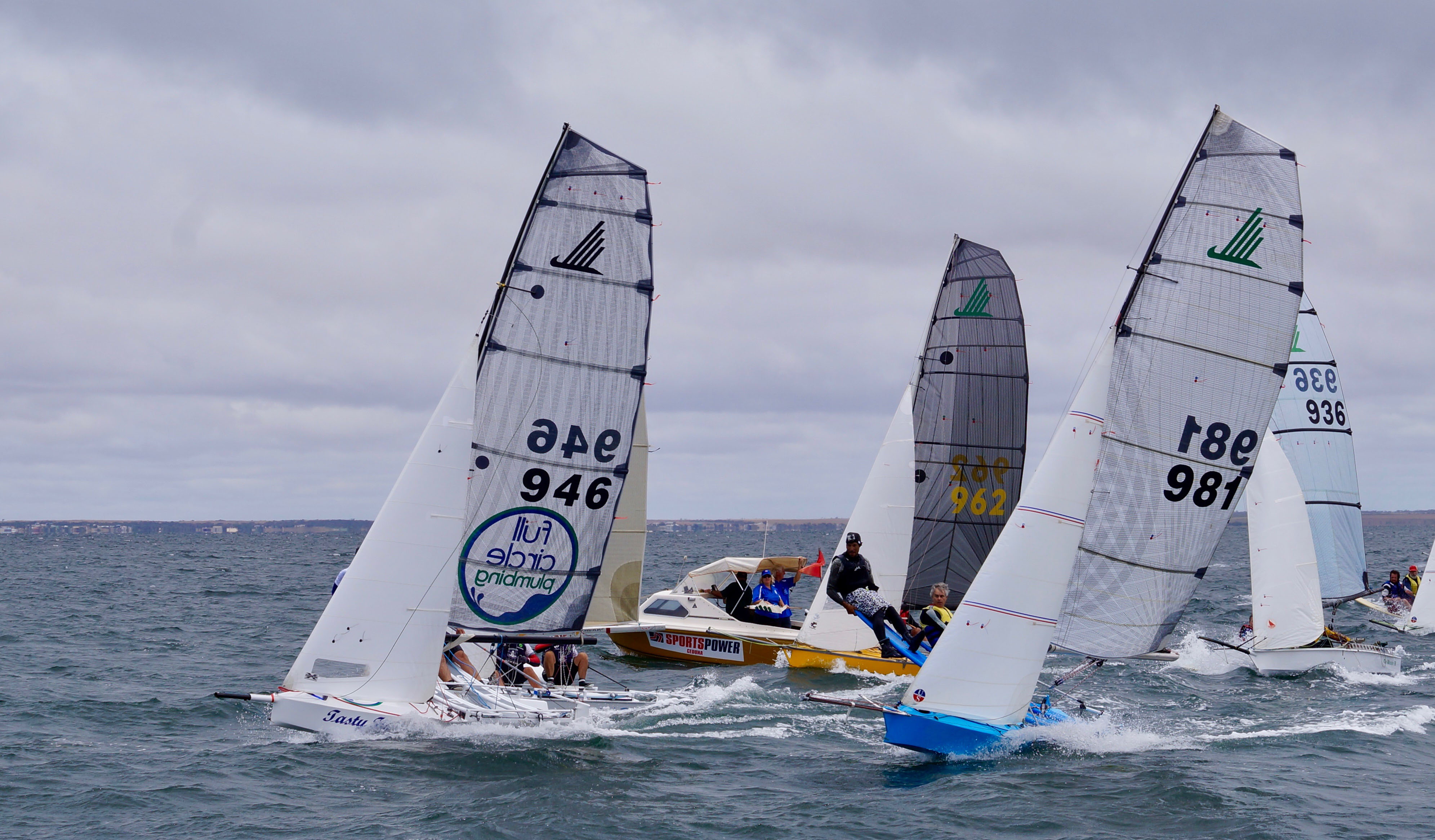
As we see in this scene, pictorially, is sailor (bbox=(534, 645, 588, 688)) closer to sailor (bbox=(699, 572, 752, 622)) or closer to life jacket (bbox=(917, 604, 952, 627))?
life jacket (bbox=(917, 604, 952, 627))

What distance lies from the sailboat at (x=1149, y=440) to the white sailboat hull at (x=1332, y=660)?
914 centimetres

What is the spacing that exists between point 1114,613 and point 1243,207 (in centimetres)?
520

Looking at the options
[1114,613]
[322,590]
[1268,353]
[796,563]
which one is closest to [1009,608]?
[1114,613]

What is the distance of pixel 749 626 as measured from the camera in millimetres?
24188

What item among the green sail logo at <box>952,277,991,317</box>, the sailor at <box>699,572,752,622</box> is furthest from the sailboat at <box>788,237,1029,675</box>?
the sailor at <box>699,572,752,622</box>

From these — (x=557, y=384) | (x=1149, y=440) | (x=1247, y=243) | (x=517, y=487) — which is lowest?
(x=517, y=487)

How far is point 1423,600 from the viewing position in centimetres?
3152

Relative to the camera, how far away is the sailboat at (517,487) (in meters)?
14.4

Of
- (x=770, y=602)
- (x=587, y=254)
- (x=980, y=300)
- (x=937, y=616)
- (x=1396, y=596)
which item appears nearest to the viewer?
(x=587, y=254)

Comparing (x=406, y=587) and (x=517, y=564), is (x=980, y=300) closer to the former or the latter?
(x=517, y=564)

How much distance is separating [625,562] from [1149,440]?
946 centimetres

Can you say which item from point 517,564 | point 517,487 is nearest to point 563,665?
point 517,564

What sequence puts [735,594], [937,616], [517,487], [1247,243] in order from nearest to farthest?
[1247,243] → [517,487] → [937,616] → [735,594]

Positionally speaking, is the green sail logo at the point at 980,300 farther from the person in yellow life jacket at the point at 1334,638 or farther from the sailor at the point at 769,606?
the person in yellow life jacket at the point at 1334,638
